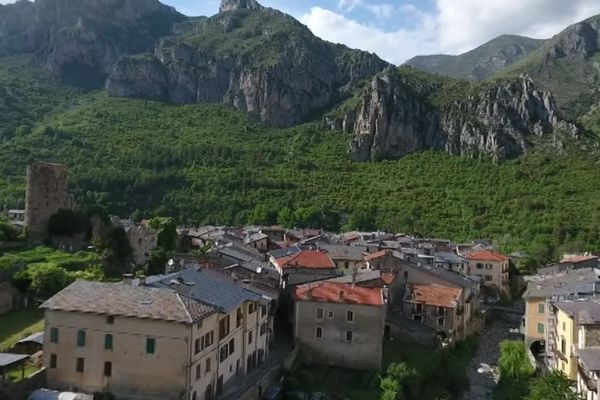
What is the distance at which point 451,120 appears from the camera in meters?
163

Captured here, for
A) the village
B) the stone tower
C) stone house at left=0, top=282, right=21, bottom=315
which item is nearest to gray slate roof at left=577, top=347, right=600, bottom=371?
the village

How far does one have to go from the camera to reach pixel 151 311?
111ft

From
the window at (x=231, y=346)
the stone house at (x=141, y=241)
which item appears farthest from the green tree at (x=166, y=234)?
the window at (x=231, y=346)

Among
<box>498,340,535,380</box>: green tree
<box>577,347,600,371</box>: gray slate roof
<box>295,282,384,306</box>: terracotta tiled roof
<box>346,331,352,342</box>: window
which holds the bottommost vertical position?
<box>498,340,535,380</box>: green tree

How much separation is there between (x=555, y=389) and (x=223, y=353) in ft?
60.9

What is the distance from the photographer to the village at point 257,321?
3378 cm

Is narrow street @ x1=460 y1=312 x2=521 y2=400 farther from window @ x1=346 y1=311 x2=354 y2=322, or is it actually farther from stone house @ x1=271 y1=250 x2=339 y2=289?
stone house @ x1=271 y1=250 x2=339 y2=289

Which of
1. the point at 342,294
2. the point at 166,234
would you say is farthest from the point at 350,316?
the point at 166,234

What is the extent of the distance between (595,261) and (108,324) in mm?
63487

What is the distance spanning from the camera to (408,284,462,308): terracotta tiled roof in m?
55.3

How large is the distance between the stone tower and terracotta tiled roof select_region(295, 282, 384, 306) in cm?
2774

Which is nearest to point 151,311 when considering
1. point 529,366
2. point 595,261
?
point 529,366

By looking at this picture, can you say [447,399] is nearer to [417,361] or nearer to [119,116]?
[417,361]

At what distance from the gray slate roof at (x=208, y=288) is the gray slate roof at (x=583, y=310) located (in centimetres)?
1957
